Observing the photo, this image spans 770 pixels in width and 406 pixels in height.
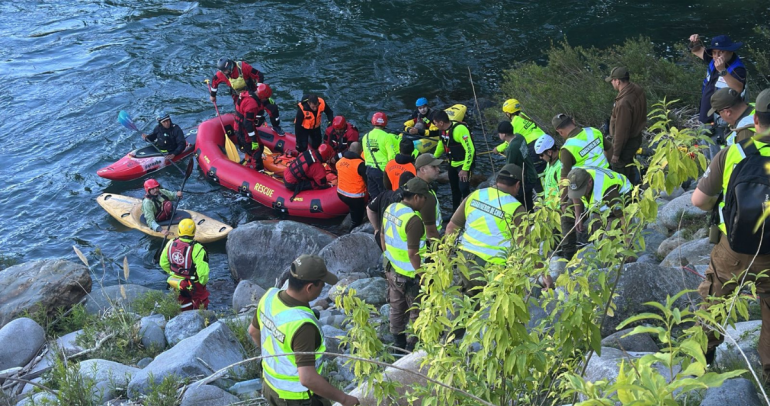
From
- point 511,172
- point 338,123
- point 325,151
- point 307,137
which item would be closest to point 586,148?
point 511,172

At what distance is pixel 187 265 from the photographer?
752 cm

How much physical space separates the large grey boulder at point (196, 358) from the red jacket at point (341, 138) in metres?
5.64

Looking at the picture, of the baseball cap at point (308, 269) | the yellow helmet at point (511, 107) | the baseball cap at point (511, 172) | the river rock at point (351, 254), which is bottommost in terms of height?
the river rock at point (351, 254)

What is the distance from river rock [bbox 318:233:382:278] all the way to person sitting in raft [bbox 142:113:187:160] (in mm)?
5051

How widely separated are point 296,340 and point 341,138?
25.1ft

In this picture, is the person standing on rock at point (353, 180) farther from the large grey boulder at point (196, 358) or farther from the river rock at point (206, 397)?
the river rock at point (206, 397)

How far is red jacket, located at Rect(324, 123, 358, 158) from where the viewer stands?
11164 millimetres

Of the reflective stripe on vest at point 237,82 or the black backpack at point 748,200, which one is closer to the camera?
the black backpack at point 748,200

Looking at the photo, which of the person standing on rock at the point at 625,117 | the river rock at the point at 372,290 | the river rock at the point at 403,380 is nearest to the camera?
the river rock at the point at 403,380

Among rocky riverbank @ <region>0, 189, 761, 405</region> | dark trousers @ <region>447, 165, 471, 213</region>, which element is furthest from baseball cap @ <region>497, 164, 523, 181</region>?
dark trousers @ <region>447, 165, 471, 213</region>

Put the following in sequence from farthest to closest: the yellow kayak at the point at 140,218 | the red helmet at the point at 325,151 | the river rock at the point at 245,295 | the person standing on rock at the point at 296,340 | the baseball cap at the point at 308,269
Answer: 1. the red helmet at the point at 325,151
2. the yellow kayak at the point at 140,218
3. the river rock at the point at 245,295
4. the baseball cap at the point at 308,269
5. the person standing on rock at the point at 296,340

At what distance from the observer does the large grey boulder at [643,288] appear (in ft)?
17.8

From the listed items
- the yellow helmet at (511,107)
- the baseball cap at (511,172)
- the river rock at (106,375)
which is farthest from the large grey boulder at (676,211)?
the river rock at (106,375)

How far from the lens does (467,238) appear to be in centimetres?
537
